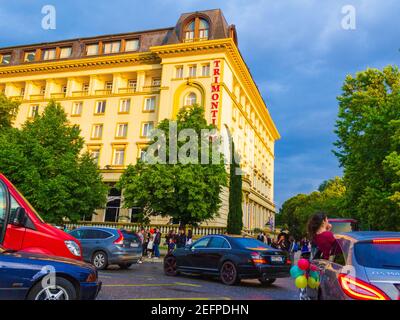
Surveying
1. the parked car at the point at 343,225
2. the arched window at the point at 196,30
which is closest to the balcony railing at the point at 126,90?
the arched window at the point at 196,30

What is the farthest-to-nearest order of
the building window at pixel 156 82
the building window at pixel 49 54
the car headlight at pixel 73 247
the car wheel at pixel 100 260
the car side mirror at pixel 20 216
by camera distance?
the building window at pixel 49 54 → the building window at pixel 156 82 → the car wheel at pixel 100 260 → the car headlight at pixel 73 247 → the car side mirror at pixel 20 216

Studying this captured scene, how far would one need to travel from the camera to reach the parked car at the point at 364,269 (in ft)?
13.8

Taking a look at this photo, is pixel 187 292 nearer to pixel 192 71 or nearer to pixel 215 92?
pixel 215 92

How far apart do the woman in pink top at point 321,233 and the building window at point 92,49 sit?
143ft

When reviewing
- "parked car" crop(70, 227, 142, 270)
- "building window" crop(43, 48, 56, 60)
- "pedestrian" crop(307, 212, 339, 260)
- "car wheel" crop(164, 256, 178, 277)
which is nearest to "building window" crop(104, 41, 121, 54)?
"building window" crop(43, 48, 56, 60)

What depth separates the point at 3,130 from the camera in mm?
33562

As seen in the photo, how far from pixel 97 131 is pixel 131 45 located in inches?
425

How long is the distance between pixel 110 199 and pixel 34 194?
13.1 metres

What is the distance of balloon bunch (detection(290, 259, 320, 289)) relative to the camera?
604 centimetres

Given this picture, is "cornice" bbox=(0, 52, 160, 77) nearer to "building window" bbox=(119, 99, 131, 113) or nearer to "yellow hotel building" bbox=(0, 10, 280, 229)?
"yellow hotel building" bbox=(0, 10, 280, 229)

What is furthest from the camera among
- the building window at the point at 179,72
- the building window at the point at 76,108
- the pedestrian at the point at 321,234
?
the building window at the point at 76,108

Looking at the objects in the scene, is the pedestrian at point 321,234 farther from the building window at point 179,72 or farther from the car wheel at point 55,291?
the building window at point 179,72

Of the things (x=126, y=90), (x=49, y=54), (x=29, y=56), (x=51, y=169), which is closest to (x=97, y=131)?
(x=126, y=90)
